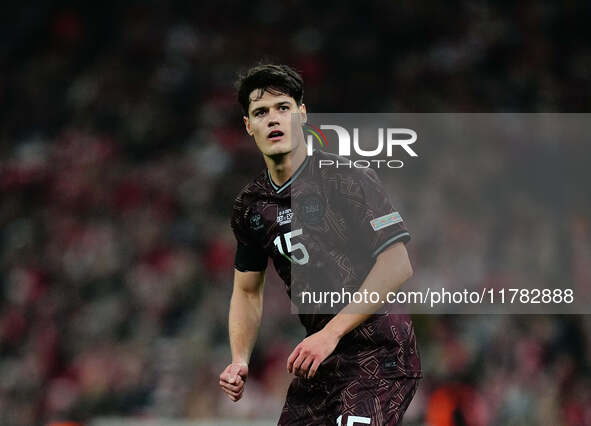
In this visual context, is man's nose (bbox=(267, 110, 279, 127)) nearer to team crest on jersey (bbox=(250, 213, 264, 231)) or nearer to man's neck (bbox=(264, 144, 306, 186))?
man's neck (bbox=(264, 144, 306, 186))

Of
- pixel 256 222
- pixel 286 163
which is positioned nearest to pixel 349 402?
pixel 256 222

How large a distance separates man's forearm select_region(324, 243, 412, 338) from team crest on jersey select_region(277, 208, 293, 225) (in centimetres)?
46

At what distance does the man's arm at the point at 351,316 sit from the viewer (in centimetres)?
367

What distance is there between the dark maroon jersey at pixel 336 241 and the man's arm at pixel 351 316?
0.07 metres

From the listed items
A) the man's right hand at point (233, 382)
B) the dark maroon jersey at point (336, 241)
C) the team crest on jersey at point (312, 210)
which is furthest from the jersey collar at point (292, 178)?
the man's right hand at point (233, 382)

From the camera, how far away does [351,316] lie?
3.79 metres

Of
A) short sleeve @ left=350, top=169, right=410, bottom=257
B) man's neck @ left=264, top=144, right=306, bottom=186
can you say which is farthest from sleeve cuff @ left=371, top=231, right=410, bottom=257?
man's neck @ left=264, top=144, right=306, bottom=186

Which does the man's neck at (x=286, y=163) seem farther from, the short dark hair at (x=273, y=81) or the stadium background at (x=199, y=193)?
the stadium background at (x=199, y=193)

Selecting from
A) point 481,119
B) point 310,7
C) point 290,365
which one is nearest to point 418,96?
point 481,119

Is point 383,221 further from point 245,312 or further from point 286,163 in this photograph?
point 245,312

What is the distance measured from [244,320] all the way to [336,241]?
2.18 ft

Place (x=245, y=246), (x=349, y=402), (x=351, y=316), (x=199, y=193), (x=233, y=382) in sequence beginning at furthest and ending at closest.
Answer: (x=199, y=193) → (x=245, y=246) → (x=233, y=382) → (x=349, y=402) → (x=351, y=316)

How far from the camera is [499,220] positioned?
9.44 meters

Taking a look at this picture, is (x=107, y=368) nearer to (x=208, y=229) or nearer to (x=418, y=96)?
(x=208, y=229)
